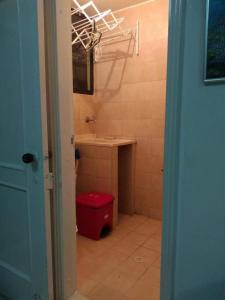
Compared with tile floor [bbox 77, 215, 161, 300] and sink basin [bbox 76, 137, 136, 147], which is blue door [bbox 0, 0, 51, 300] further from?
sink basin [bbox 76, 137, 136, 147]

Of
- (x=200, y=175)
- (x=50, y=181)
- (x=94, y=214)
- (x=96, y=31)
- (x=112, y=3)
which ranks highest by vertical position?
(x=112, y=3)

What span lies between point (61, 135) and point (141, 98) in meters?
1.58

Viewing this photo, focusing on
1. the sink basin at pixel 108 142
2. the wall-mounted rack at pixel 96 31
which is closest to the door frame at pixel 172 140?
the sink basin at pixel 108 142

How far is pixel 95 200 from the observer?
7.16 feet

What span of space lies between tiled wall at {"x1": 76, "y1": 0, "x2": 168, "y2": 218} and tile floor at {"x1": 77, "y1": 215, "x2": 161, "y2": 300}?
517mm

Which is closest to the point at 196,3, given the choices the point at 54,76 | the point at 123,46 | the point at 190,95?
the point at 190,95

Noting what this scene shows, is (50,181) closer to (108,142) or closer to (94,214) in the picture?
(94,214)

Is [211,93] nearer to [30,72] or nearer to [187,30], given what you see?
[187,30]

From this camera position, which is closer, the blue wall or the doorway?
the blue wall

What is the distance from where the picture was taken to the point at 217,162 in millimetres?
723

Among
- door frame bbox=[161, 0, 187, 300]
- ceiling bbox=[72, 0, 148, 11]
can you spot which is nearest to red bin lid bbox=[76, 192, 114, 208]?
door frame bbox=[161, 0, 187, 300]

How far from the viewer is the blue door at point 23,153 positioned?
1104 mm

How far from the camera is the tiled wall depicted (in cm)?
242

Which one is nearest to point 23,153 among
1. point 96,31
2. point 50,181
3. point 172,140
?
point 50,181
